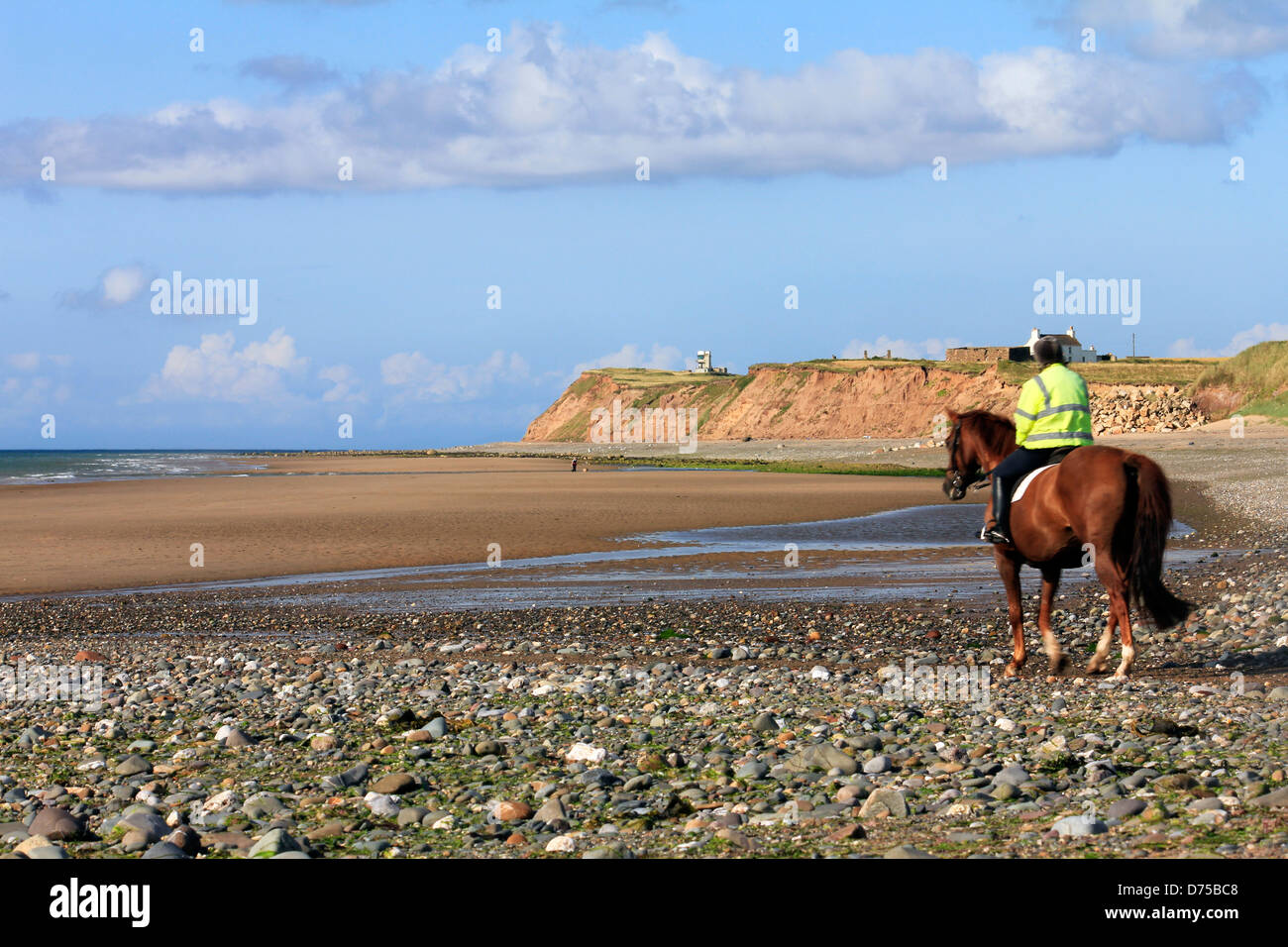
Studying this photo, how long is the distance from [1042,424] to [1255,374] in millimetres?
89691

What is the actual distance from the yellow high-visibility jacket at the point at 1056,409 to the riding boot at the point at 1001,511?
534 millimetres

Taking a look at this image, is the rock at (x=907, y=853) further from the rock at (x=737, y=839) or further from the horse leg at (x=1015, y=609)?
the horse leg at (x=1015, y=609)

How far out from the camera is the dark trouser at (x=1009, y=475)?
12570 millimetres

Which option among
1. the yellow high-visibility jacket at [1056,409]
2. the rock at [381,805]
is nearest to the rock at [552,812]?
the rock at [381,805]

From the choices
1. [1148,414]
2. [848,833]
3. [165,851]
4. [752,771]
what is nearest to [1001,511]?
[752,771]

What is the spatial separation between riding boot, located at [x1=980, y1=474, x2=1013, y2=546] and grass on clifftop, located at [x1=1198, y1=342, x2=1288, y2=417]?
76005 mm

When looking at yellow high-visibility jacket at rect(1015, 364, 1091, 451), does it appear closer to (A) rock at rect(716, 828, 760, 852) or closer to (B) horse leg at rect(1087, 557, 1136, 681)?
(B) horse leg at rect(1087, 557, 1136, 681)

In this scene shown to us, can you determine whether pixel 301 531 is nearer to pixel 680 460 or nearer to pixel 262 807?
pixel 262 807

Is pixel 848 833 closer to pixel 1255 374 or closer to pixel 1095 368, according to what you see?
pixel 1255 374

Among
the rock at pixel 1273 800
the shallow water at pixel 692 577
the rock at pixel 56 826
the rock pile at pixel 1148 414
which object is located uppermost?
the rock pile at pixel 1148 414

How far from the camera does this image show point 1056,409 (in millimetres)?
12391

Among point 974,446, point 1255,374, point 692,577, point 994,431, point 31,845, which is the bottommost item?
point 692,577

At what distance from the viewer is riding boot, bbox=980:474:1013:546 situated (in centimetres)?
1262
